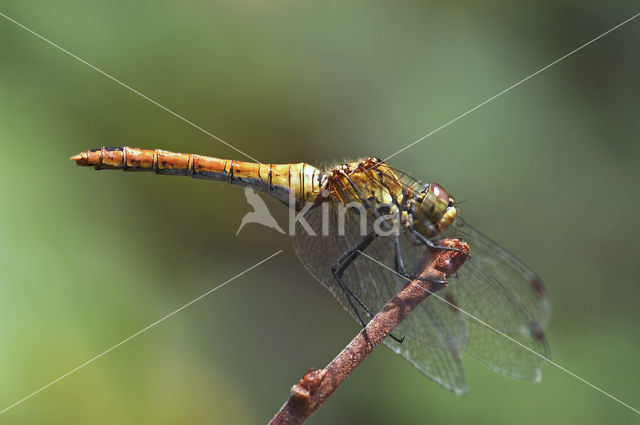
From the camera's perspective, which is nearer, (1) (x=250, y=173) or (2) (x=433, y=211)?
(2) (x=433, y=211)

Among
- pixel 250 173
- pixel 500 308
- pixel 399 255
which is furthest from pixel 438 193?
pixel 250 173

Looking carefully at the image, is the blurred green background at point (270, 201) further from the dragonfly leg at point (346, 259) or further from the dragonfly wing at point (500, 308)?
the dragonfly leg at point (346, 259)

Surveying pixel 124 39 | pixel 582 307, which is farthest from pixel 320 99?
pixel 582 307

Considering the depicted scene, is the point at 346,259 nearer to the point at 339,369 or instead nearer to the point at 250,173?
the point at 250,173

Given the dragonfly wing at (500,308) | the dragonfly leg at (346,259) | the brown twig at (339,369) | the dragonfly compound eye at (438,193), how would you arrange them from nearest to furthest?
1. the brown twig at (339,369)
2. the dragonfly compound eye at (438,193)
3. the dragonfly leg at (346,259)
4. the dragonfly wing at (500,308)

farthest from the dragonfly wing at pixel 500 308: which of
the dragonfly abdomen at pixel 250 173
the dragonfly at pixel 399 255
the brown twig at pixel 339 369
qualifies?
the brown twig at pixel 339 369

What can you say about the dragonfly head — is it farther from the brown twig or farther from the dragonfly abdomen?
the brown twig
